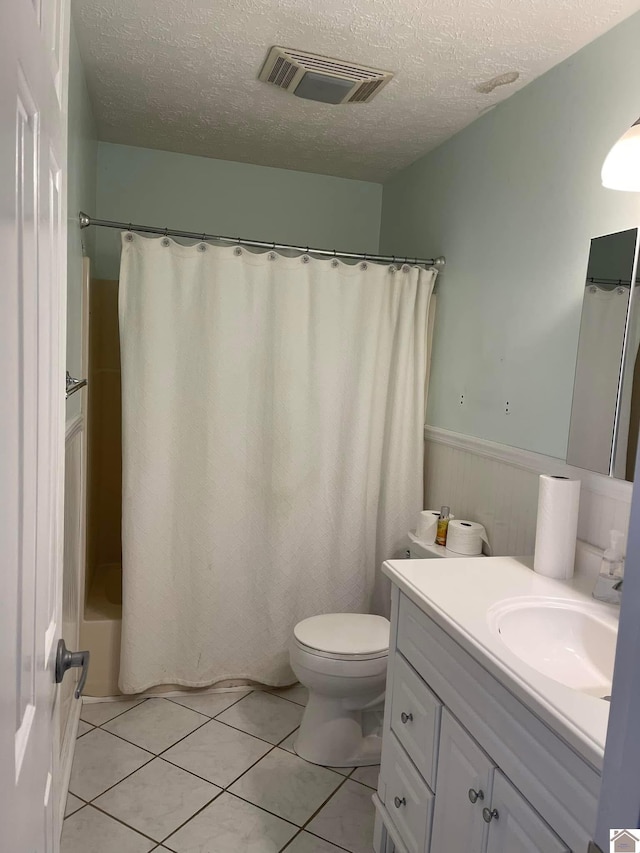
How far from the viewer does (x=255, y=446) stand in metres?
2.48

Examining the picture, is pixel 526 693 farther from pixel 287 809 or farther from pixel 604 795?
pixel 287 809

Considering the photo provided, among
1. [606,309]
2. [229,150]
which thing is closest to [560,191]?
[606,309]

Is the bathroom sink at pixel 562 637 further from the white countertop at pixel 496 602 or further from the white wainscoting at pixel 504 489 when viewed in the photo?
the white wainscoting at pixel 504 489

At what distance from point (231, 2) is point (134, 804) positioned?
239cm

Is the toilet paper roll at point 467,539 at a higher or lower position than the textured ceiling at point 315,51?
lower

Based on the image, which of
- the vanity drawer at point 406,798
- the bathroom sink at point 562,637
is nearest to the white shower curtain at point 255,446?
the vanity drawer at point 406,798

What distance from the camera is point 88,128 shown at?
7.86ft

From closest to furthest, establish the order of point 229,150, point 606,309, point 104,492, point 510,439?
point 606,309 < point 510,439 < point 229,150 < point 104,492

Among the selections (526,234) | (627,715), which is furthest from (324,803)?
(526,234)

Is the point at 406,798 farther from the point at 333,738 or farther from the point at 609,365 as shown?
the point at 609,365

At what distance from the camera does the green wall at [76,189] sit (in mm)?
1874

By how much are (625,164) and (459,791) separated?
4.93 feet

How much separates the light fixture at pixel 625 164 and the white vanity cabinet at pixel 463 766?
3.90 feet

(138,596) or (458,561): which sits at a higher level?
(458,561)
